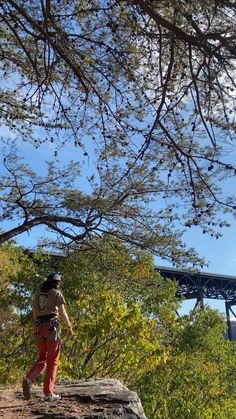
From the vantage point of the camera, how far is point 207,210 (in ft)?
17.4

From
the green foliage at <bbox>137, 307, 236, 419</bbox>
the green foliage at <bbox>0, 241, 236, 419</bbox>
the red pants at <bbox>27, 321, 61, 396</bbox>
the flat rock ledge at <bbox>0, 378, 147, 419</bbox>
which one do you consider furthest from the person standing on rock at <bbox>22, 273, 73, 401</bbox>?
the green foliage at <bbox>137, 307, 236, 419</bbox>

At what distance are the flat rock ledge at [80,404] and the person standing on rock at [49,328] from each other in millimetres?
228

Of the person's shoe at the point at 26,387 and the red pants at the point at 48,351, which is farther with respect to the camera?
the person's shoe at the point at 26,387

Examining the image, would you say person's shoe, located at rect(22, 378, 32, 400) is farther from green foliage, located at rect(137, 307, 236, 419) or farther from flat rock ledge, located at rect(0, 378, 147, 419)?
green foliage, located at rect(137, 307, 236, 419)

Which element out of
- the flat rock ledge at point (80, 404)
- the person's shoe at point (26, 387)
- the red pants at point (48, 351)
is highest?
the red pants at point (48, 351)

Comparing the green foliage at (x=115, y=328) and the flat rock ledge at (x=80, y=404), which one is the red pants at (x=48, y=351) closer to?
the flat rock ledge at (x=80, y=404)

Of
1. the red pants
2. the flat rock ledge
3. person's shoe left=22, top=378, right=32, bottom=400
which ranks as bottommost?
the flat rock ledge

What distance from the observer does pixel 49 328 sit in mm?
5484

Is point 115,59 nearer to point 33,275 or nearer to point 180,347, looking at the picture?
point 33,275

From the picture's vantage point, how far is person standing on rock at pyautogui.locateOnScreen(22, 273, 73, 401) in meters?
5.48

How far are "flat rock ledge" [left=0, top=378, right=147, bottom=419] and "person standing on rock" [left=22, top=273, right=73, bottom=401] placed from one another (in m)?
0.23

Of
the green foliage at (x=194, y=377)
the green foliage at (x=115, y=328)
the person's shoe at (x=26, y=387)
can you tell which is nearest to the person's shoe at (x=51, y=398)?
the person's shoe at (x=26, y=387)

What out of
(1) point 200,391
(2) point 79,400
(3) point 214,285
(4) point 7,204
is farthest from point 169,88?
(3) point 214,285

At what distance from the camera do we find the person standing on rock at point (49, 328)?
5480 millimetres
